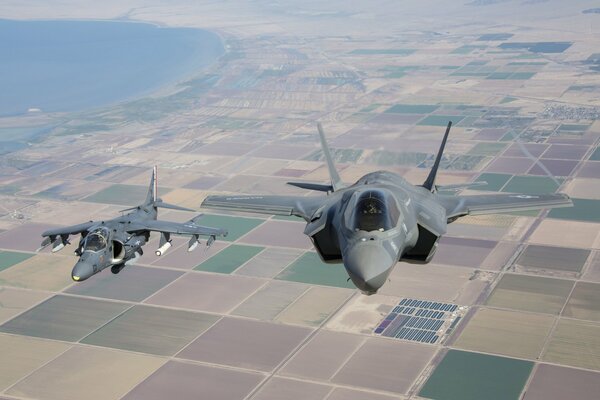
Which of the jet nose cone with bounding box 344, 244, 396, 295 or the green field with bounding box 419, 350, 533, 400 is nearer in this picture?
the jet nose cone with bounding box 344, 244, 396, 295

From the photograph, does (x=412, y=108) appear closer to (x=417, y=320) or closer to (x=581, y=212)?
(x=581, y=212)

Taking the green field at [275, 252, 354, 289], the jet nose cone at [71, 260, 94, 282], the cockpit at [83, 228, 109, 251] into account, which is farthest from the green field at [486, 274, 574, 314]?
the jet nose cone at [71, 260, 94, 282]

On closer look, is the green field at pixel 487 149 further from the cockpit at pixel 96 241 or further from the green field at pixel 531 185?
the cockpit at pixel 96 241

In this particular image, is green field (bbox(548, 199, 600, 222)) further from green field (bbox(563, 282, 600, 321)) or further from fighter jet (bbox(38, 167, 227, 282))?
fighter jet (bbox(38, 167, 227, 282))

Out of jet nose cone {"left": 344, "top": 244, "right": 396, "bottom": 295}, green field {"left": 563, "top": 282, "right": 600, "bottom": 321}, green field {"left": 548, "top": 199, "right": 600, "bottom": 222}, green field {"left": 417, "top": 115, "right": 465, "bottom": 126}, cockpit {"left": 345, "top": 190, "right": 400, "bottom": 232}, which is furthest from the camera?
green field {"left": 417, "top": 115, "right": 465, "bottom": 126}

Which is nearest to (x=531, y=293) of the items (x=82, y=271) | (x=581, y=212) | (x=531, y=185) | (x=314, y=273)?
(x=314, y=273)

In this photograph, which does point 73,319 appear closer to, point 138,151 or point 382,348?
point 382,348

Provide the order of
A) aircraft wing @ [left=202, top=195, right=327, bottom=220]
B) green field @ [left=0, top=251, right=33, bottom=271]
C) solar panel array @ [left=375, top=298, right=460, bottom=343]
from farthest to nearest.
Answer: green field @ [left=0, top=251, right=33, bottom=271]
solar panel array @ [left=375, top=298, right=460, bottom=343]
aircraft wing @ [left=202, top=195, right=327, bottom=220]
